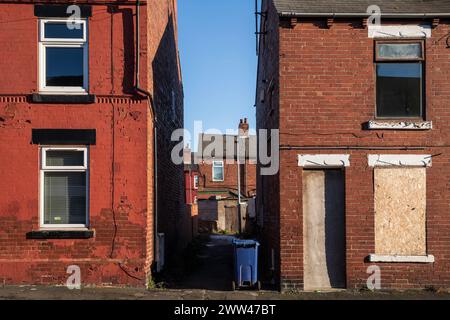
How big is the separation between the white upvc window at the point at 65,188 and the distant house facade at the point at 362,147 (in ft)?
13.9

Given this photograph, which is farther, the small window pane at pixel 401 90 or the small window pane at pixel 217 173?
the small window pane at pixel 217 173

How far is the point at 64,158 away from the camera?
11.3 meters

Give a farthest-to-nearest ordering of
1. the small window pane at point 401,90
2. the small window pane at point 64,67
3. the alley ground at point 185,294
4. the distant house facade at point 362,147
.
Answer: the small window pane at point 64,67, the small window pane at point 401,90, the distant house facade at point 362,147, the alley ground at point 185,294

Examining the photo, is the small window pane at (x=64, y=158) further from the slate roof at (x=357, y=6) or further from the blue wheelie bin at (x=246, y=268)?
the slate roof at (x=357, y=6)

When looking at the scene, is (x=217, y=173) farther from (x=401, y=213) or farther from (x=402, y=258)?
(x=402, y=258)

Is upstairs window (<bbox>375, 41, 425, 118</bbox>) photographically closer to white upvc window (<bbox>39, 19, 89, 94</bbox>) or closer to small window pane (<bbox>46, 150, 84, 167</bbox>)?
white upvc window (<bbox>39, 19, 89, 94</bbox>)

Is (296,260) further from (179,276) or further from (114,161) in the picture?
(114,161)

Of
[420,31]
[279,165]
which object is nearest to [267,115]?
[279,165]

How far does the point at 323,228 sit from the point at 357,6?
4947mm

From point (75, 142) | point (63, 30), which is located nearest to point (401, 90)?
point (75, 142)

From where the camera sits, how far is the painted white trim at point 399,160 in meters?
11.0

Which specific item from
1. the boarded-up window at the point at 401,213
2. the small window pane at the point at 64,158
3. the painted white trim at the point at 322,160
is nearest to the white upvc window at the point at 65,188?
the small window pane at the point at 64,158

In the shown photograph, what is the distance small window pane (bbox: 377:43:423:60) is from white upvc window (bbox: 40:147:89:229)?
22.2ft

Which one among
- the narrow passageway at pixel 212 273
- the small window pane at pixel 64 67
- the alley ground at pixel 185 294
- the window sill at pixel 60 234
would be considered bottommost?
the narrow passageway at pixel 212 273
